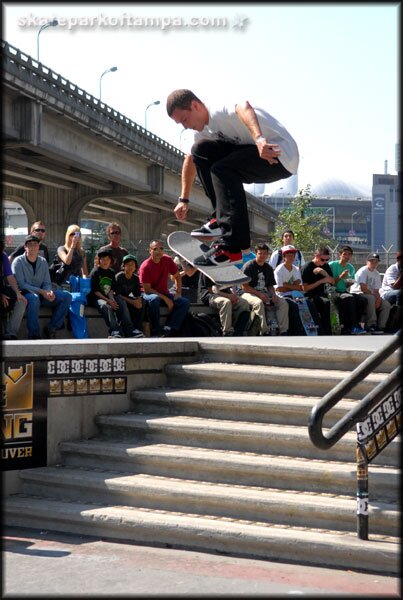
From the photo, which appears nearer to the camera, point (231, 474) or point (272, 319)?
point (231, 474)

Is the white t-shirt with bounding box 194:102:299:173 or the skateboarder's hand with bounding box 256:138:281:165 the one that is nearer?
the skateboarder's hand with bounding box 256:138:281:165

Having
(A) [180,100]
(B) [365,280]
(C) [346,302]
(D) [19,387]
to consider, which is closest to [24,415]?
(D) [19,387]

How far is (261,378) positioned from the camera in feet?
22.3

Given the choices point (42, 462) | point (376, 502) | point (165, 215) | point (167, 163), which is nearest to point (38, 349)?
point (42, 462)

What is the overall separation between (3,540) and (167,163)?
42852 mm

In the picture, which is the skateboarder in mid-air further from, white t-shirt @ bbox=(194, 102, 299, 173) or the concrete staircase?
the concrete staircase

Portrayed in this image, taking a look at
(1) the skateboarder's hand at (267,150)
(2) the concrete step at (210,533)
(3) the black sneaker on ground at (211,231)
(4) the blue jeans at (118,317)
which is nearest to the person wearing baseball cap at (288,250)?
(4) the blue jeans at (118,317)

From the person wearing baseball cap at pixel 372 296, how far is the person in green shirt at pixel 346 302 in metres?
0.12

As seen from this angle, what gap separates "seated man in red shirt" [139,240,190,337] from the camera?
10047 mm

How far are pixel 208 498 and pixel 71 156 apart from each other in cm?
3224

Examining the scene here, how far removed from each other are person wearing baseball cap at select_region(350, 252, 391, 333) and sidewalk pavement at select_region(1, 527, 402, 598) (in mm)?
7997

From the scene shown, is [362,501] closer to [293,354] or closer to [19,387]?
[293,354]

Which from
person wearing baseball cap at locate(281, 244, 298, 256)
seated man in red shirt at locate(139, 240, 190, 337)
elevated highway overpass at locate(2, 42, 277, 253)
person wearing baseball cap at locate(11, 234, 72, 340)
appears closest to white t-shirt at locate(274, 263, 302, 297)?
person wearing baseball cap at locate(281, 244, 298, 256)

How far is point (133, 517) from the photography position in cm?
577
